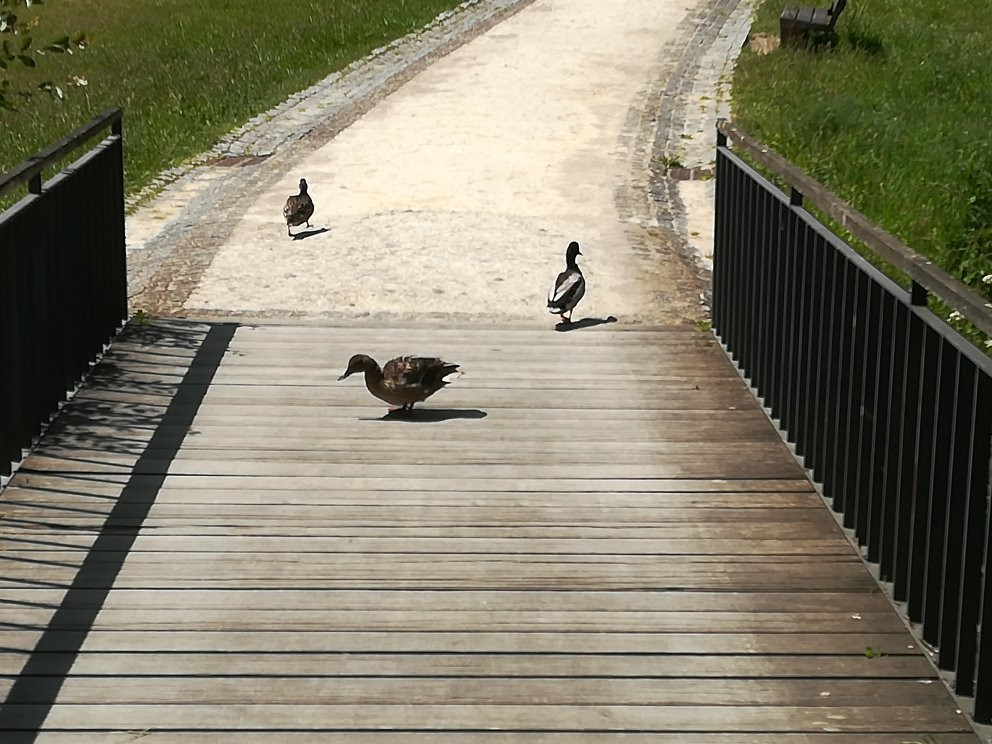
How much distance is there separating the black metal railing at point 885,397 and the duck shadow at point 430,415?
1.56 m

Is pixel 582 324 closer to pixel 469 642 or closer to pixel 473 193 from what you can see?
pixel 469 642

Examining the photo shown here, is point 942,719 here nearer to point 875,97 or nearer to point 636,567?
point 636,567

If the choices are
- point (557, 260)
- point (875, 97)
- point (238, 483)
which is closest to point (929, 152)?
point (875, 97)

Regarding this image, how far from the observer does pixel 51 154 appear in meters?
7.81

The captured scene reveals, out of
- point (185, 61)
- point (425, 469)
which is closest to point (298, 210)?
point (425, 469)

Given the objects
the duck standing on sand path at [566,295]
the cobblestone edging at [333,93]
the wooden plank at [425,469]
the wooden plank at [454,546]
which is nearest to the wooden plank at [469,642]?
the wooden plank at [454,546]

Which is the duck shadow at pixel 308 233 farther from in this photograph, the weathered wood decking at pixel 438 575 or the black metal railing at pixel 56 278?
the weathered wood decking at pixel 438 575

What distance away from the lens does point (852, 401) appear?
6.57 m

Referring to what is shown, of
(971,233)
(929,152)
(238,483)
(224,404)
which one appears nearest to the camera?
(238,483)

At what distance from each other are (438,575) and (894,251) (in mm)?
2077

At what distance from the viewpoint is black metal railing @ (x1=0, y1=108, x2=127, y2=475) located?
7.29 meters

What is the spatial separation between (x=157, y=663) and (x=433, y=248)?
8.72 m

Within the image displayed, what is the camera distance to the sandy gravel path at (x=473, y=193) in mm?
12445

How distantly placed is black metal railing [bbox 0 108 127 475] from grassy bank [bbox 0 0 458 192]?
8.01m
